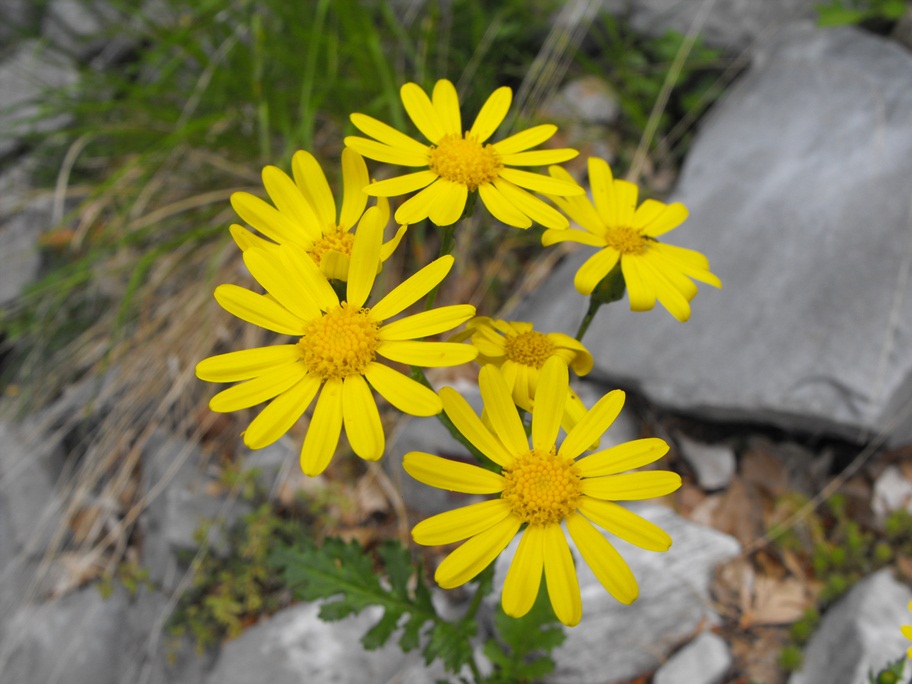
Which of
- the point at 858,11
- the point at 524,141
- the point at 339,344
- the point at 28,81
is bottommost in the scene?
the point at 28,81

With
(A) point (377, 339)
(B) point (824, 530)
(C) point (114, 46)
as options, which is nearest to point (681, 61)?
(B) point (824, 530)

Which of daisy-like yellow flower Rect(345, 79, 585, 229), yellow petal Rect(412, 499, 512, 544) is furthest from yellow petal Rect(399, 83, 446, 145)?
yellow petal Rect(412, 499, 512, 544)

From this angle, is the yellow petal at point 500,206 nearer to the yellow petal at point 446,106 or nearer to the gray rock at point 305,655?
the yellow petal at point 446,106

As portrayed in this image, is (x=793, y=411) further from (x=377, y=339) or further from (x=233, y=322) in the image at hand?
(x=233, y=322)

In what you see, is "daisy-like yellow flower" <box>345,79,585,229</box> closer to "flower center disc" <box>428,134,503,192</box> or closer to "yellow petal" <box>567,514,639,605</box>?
"flower center disc" <box>428,134,503,192</box>

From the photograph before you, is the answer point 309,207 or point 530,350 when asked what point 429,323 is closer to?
point 530,350

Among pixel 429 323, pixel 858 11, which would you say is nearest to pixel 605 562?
pixel 429 323
